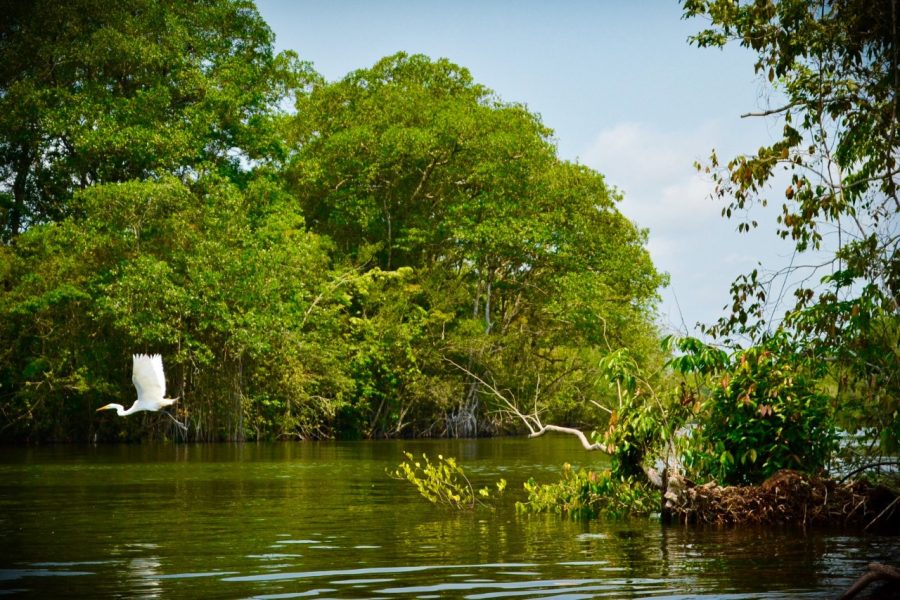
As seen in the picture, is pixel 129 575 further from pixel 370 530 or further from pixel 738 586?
pixel 738 586

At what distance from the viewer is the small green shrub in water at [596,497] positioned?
1625 cm

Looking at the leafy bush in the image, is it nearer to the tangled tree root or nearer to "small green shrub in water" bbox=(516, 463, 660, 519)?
the tangled tree root

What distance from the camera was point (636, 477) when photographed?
15859 mm

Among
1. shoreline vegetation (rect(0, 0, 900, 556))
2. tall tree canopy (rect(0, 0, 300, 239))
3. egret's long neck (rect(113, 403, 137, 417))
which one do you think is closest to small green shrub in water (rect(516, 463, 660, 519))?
shoreline vegetation (rect(0, 0, 900, 556))

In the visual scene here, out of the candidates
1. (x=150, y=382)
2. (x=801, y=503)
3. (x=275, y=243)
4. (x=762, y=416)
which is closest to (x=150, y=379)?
(x=150, y=382)

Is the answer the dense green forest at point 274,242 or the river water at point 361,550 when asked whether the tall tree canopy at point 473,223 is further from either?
the river water at point 361,550

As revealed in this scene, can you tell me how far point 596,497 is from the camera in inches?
656

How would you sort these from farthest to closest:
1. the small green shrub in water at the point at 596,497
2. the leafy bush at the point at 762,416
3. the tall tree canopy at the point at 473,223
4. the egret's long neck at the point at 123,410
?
1. the tall tree canopy at the point at 473,223
2. the egret's long neck at the point at 123,410
3. the small green shrub in water at the point at 596,497
4. the leafy bush at the point at 762,416

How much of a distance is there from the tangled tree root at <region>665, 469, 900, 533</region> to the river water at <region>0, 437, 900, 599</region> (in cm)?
38

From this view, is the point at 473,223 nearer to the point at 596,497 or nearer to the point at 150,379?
the point at 150,379

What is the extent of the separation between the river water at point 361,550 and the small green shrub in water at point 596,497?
0.29m

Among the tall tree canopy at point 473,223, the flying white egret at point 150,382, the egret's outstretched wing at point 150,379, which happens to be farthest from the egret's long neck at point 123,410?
the tall tree canopy at point 473,223

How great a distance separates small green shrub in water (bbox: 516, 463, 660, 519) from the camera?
16.2m

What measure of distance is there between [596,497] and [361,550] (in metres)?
4.51
